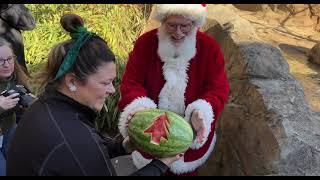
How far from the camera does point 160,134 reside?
94.3 inches

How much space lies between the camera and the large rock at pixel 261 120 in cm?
314

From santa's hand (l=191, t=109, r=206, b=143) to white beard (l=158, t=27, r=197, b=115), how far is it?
0.52ft

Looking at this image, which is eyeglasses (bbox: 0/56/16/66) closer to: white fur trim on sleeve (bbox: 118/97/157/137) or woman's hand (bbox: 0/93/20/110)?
woman's hand (bbox: 0/93/20/110)

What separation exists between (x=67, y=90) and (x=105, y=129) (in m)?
3.15

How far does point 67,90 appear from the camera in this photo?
6.16 ft

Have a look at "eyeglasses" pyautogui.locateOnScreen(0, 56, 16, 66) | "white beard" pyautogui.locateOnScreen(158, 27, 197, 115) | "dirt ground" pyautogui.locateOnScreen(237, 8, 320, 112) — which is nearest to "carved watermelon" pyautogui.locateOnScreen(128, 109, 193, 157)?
"white beard" pyautogui.locateOnScreen(158, 27, 197, 115)

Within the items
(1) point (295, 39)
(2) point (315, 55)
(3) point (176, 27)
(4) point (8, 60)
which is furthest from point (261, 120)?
(1) point (295, 39)

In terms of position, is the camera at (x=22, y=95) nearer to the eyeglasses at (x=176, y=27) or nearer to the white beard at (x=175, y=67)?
the white beard at (x=175, y=67)

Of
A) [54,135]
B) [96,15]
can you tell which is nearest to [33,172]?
[54,135]

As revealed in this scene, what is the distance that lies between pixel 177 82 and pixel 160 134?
601 millimetres

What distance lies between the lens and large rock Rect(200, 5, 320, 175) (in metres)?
3.14

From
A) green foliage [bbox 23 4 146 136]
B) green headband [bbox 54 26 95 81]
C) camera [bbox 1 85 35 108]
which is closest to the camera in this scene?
green headband [bbox 54 26 95 81]

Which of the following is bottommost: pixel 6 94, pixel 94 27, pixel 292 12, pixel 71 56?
pixel 292 12

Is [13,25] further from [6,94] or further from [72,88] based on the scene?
[72,88]
